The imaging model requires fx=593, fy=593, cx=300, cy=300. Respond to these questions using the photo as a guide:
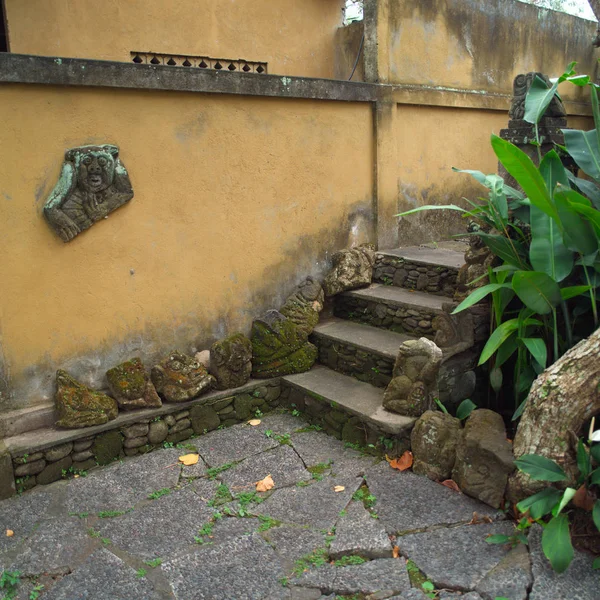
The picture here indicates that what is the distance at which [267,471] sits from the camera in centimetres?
399

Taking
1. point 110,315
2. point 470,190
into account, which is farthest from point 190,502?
point 470,190

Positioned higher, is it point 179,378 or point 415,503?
point 179,378

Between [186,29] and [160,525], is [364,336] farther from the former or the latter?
[186,29]

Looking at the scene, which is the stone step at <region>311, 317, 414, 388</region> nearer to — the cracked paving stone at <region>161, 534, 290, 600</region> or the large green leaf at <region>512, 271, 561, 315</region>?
the large green leaf at <region>512, 271, 561, 315</region>

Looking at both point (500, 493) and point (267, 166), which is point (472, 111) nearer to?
point (267, 166)

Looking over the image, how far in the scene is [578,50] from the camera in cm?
796

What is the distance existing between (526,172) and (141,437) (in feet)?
10.2

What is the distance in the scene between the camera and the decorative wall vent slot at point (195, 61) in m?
5.48

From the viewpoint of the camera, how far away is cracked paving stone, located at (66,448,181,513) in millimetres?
3691

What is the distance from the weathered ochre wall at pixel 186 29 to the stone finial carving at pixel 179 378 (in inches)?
111

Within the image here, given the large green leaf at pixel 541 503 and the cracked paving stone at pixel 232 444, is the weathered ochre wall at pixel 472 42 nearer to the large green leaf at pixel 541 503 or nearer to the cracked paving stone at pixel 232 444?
the cracked paving stone at pixel 232 444

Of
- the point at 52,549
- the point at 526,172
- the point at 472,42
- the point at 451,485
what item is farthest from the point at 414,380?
the point at 472,42

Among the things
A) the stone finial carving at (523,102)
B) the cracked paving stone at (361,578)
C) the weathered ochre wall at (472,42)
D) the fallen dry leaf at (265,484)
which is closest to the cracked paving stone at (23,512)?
the fallen dry leaf at (265,484)

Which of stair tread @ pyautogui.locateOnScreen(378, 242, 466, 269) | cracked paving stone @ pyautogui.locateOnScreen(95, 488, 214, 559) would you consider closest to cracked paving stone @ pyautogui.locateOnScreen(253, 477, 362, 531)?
cracked paving stone @ pyautogui.locateOnScreen(95, 488, 214, 559)
